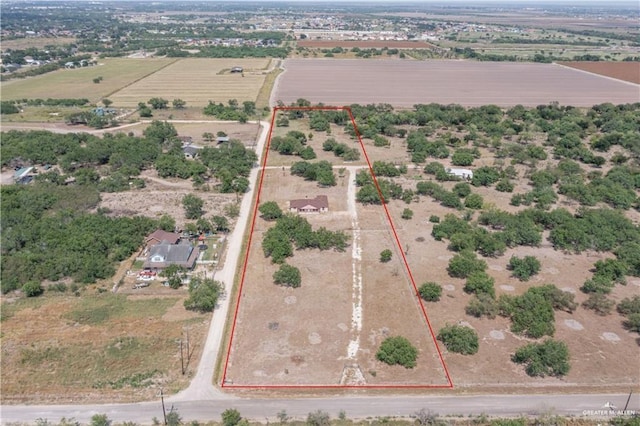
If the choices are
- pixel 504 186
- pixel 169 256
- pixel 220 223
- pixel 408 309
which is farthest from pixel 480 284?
pixel 169 256

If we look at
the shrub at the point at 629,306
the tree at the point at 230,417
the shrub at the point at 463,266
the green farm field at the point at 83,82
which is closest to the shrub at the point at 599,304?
the shrub at the point at 629,306

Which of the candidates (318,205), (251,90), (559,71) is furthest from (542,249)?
(559,71)

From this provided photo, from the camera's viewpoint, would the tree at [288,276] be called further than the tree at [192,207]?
No

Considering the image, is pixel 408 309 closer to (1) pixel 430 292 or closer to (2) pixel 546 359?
(1) pixel 430 292

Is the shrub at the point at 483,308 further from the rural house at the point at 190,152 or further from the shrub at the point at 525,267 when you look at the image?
the rural house at the point at 190,152

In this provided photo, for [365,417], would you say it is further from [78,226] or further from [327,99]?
[327,99]

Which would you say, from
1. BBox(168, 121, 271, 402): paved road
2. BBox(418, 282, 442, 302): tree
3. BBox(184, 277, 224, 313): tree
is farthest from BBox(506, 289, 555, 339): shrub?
BBox(184, 277, 224, 313): tree
